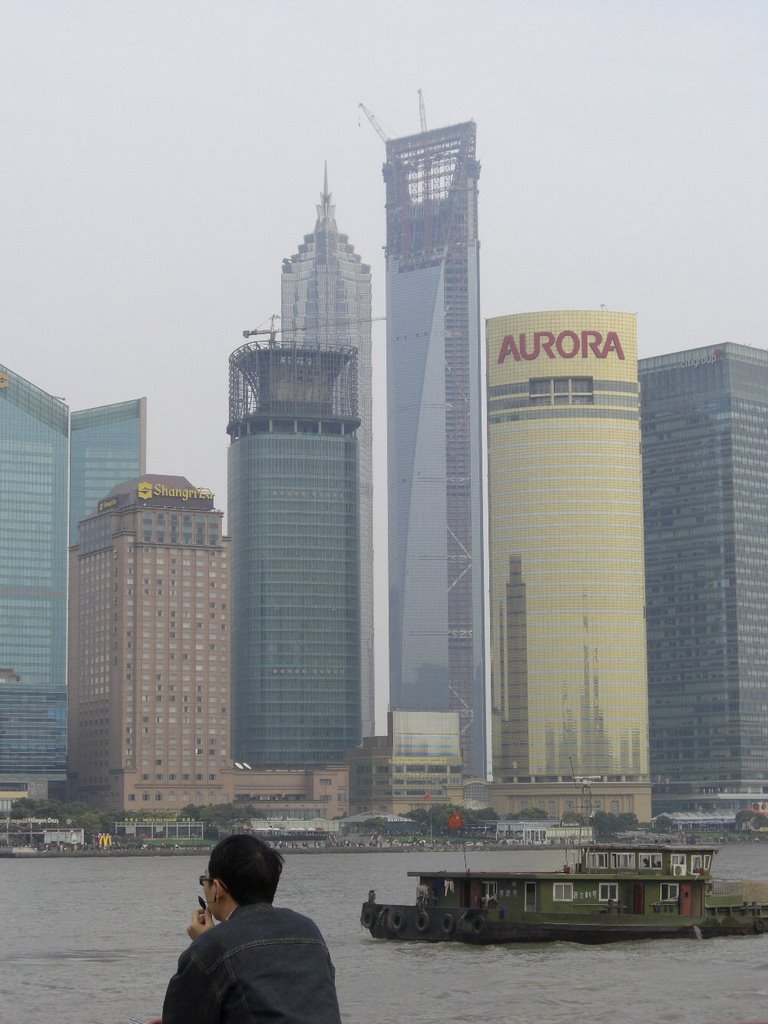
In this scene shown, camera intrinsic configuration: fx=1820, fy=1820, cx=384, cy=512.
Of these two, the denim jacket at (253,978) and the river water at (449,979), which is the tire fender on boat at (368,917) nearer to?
the river water at (449,979)

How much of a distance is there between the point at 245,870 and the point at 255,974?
87 cm

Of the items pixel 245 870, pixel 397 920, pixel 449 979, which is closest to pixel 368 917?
pixel 397 920

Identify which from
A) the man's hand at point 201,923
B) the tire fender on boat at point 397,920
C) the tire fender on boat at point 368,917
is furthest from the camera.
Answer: the tire fender on boat at point 368,917

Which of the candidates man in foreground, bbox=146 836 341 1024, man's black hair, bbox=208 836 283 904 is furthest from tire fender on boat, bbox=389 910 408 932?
man in foreground, bbox=146 836 341 1024

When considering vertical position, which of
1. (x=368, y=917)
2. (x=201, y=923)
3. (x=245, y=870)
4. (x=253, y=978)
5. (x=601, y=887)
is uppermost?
(x=245, y=870)

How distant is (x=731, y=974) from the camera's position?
82.4m

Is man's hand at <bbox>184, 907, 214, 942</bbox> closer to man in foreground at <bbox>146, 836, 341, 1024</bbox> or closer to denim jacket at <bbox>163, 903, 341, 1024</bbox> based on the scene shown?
man in foreground at <bbox>146, 836, 341, 1024</bbox>

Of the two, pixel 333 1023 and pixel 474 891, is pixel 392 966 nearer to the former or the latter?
pixel 474 891

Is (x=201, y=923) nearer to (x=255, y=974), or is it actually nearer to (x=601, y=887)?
(x=255, y=974)

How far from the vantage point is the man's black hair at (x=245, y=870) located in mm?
12578

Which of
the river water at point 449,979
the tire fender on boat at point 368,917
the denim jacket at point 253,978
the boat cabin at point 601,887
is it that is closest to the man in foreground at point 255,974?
the denim jacket at point 253,978

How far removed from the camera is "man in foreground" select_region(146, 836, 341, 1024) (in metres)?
11.9

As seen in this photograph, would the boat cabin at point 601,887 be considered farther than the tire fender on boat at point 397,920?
No

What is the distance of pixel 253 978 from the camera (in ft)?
39.1
